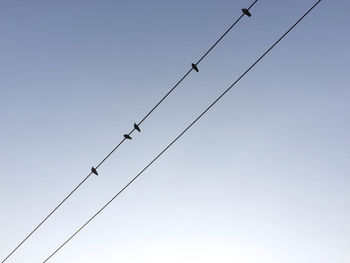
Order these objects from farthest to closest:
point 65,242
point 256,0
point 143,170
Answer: point 65,242, point 143,170, point 256,0

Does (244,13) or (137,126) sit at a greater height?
(244,13)

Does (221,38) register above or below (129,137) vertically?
above

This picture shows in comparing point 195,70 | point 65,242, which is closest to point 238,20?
point 195,70

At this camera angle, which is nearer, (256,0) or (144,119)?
(256,0)

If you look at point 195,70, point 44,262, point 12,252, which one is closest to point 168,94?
point 195,70

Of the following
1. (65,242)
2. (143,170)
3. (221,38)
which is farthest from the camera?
(65,242)

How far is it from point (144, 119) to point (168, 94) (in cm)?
91

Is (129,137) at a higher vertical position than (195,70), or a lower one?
lower

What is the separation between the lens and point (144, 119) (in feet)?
34.6

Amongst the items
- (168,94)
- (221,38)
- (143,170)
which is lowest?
(143,170)

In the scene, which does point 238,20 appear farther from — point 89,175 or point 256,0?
point 89,175

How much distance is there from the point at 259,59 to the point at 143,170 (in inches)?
160

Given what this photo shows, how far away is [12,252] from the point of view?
1330cm

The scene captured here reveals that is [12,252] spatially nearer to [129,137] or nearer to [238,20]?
[129,137]
